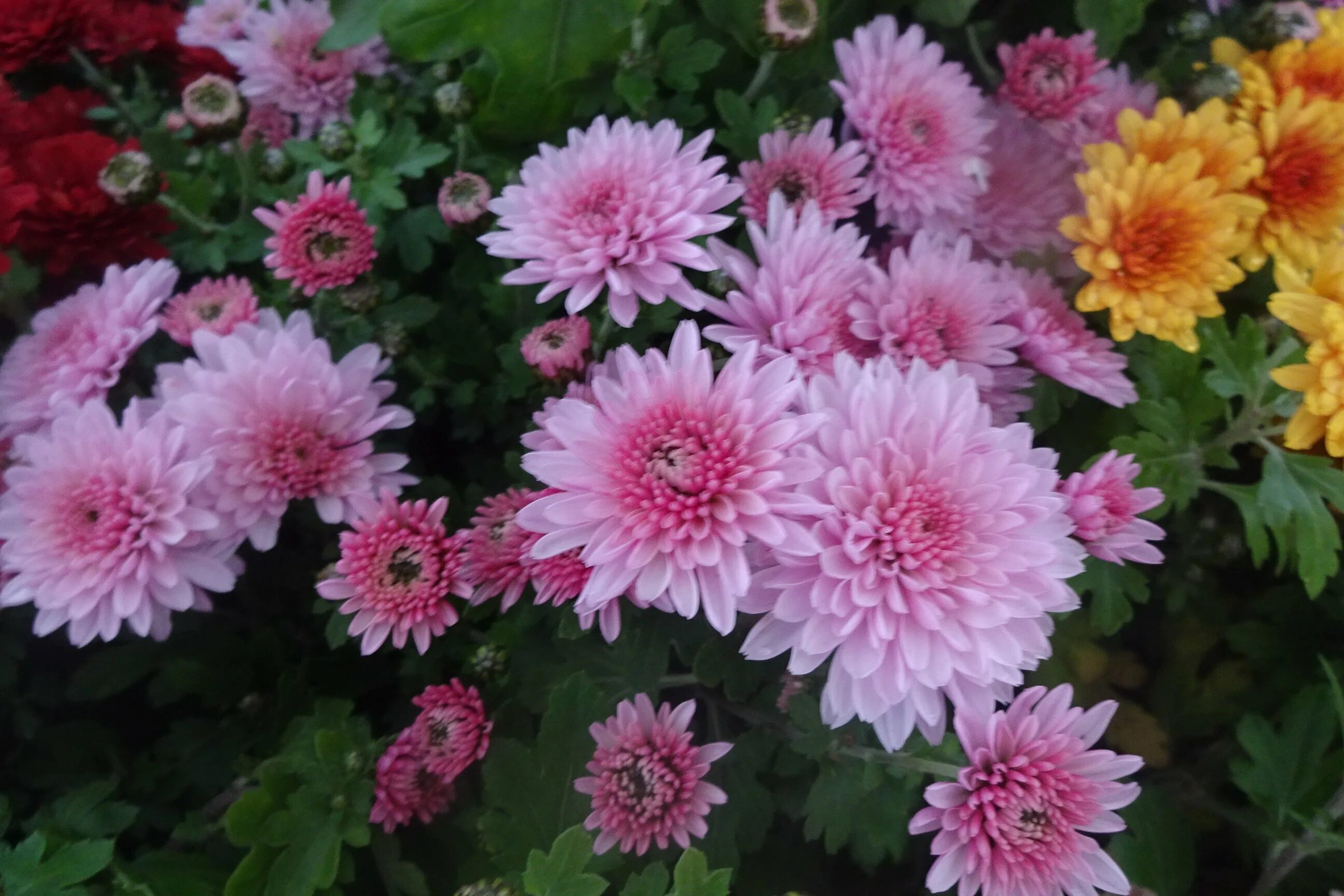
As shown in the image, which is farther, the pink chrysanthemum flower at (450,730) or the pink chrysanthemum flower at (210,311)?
the pink chrysanthemum flower at (210,311)

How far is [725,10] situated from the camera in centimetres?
92

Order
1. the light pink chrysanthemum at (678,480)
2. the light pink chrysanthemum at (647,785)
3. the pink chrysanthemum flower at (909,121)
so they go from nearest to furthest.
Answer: the light pink chrysanthemum at (678,480) → the light pink chrysanthemum at (647,785) → the pink chrysanthemum flower at (909,121)

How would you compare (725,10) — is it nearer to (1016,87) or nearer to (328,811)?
(1016,87)

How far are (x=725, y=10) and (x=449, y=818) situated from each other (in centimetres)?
87

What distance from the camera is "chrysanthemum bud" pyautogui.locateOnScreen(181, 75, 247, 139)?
0.91 m

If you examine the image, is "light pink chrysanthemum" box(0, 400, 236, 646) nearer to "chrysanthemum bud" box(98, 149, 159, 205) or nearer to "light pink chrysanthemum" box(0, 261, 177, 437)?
"light pink chrysanthemum" box(0, 261, 177, 437)

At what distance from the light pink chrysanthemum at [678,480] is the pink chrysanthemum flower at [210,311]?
416 millimetres

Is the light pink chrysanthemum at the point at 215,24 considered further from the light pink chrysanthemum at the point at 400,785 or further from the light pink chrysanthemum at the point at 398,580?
the light pink chrysanthemum at the point at 400,785

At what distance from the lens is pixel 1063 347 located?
80cm

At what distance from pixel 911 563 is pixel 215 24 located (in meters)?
1.11

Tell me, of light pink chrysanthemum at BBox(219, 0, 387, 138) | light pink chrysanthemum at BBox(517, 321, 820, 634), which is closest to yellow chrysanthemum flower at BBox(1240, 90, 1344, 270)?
light pink chrysanthemum at BBox(517, 321, 820, 634)

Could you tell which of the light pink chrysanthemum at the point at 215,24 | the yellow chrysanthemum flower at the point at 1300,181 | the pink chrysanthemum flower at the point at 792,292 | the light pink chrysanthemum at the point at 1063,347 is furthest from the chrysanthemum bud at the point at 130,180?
the yellow chrysanthemum flower at the point at 1300,181

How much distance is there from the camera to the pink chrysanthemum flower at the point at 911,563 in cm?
56

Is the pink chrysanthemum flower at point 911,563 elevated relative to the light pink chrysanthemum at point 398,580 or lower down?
elevated
